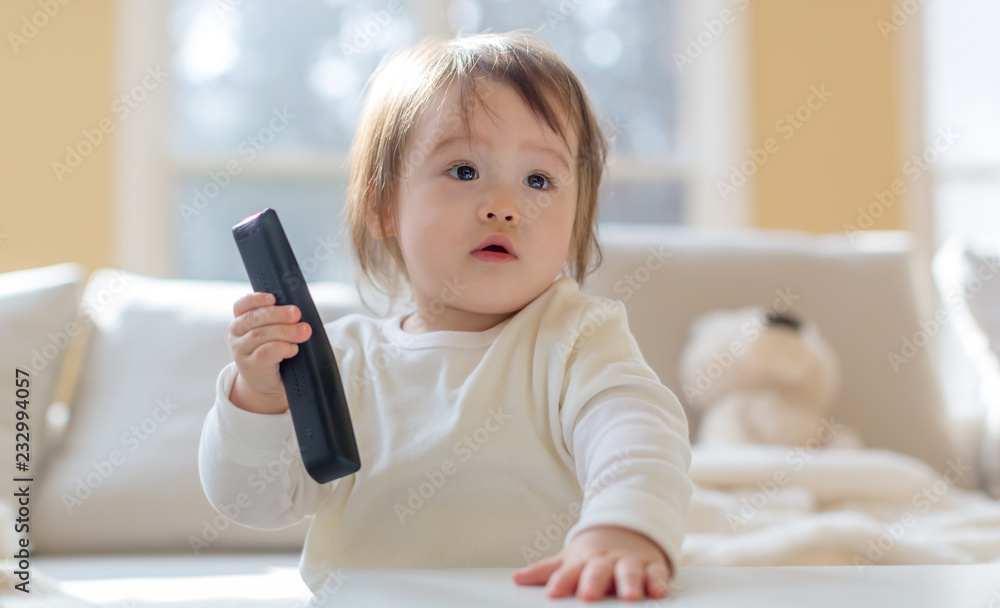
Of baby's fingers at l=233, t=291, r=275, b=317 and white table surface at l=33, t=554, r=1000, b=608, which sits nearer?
white table surface at l=33, t=554, r=1000, b=608

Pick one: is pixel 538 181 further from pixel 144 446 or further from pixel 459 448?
pixel 144 446

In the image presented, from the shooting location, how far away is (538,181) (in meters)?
0.74

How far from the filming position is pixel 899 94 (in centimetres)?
268

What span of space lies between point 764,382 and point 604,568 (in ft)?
4.08

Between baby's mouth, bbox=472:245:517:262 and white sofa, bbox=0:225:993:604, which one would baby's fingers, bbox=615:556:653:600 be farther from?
white sofa, bbox=0:225:993:604

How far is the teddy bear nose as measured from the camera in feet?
5.24

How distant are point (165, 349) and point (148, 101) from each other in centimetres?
133

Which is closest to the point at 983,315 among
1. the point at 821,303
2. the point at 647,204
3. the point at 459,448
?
the point at 821,303

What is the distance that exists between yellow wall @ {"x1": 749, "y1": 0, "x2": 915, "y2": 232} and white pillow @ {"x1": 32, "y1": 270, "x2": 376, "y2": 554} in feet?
5.56

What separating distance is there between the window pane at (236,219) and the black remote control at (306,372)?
192 centimetres

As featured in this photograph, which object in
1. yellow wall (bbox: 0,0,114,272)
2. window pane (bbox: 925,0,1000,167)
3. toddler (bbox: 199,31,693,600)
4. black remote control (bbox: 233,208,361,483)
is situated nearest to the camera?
black remote control (bbox: 233,208,361,483)

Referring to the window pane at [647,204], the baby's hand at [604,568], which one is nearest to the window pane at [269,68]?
the window pane at [647,204]

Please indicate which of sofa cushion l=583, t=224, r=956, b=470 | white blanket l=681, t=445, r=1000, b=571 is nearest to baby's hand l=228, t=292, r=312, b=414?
white blanket l=681, t=445, r=1000, b=571

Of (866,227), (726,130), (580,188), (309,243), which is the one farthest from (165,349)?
(866,227)
